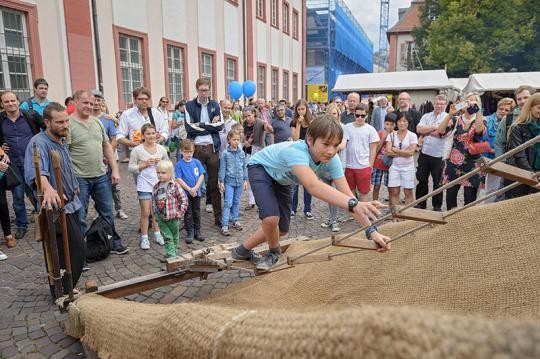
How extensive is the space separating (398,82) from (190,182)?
711 inches

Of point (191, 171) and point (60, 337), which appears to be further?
point (191, 171)

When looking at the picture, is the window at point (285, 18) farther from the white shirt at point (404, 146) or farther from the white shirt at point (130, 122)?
the white shirt at point (130, 122)

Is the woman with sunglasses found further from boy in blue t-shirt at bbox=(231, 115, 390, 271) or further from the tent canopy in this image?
the tent canopy

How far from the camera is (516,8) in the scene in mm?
31375

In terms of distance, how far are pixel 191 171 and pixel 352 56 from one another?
57.8m

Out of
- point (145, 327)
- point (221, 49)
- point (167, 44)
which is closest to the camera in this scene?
point (145, 327)

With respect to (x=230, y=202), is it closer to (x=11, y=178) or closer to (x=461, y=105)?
(x=11, y=178)

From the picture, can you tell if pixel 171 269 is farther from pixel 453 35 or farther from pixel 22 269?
pixel 453 35

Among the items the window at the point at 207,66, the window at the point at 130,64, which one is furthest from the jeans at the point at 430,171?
the window at the point at 207,66

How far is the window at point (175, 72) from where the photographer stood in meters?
16.8

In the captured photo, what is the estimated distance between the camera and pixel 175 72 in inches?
677

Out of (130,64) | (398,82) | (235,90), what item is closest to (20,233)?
(130,64)

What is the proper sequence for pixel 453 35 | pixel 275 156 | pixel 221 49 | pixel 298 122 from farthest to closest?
pixel 453 35
pixel 221 49
pixel 298 122
pixel 275 156

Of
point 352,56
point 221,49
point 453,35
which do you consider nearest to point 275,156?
point 221,49
